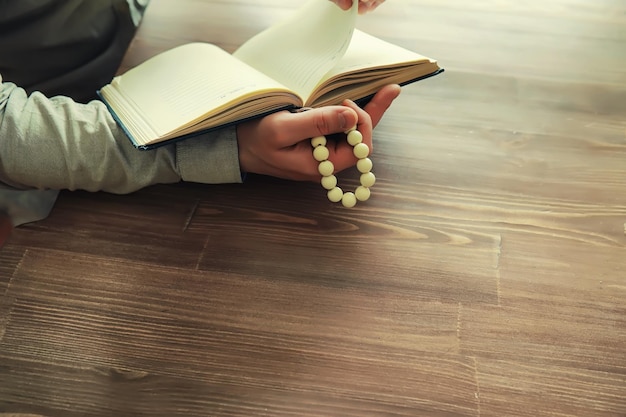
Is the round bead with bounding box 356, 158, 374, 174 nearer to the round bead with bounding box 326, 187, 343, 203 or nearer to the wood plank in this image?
the round bead with bounding box 326, 187, 343, 203

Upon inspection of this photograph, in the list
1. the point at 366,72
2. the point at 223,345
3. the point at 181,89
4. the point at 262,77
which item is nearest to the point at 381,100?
the point at 366,72

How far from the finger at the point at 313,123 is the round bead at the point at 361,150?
3cm

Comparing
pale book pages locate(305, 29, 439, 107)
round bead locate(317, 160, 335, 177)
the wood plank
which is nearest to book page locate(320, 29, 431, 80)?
pale book pages locate(305, 29, 439, 107)

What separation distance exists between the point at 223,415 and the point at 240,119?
344mm

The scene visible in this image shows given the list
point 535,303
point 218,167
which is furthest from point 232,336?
point 535,303

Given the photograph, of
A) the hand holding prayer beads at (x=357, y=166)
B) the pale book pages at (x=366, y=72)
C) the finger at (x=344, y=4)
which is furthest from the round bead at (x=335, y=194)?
the finger at (x=344, y=4)

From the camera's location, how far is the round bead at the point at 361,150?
76cm

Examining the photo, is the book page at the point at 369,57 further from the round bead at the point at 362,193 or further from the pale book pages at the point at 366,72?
Answer: the round bead at the point at 362,193

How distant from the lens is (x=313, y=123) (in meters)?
0.73

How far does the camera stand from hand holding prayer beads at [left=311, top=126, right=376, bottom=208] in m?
0.76

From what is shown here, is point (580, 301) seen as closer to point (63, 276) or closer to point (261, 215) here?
point (261, 215)

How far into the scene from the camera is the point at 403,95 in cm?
98

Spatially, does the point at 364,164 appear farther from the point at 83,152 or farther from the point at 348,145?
the point at 83,152

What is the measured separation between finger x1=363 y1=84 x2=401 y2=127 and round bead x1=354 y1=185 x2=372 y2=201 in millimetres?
101
